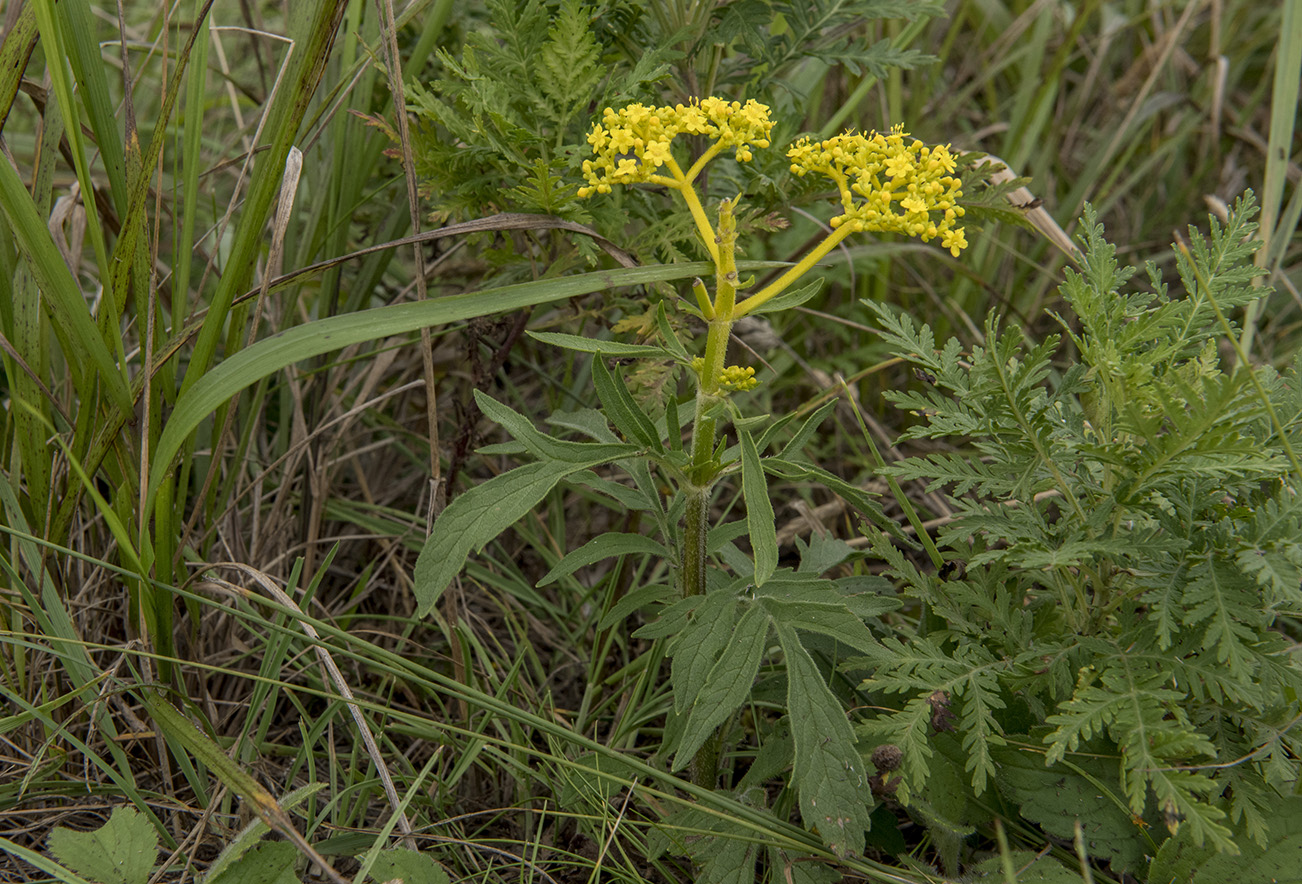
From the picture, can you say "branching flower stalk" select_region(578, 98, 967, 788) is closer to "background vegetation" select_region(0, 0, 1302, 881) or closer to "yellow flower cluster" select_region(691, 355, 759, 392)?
"yellow flower cluster" select_region(691, 355, 759, 392)

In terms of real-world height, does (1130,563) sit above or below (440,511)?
above

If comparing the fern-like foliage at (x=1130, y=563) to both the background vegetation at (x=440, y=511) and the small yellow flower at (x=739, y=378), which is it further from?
the small yellow flower at (x=739, y=378)

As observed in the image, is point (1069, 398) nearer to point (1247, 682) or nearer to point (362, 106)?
point (1247, 682)

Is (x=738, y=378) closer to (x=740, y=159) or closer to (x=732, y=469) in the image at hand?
(x=732, y=469)

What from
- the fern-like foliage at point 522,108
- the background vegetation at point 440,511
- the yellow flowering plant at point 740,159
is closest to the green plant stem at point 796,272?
the yellow flowering plant at point 740,159

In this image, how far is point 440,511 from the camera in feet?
6.68

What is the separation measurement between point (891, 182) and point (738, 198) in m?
0.23

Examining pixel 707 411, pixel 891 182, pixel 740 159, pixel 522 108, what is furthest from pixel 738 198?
pixel 522 108

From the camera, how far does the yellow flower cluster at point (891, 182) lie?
4.75ft

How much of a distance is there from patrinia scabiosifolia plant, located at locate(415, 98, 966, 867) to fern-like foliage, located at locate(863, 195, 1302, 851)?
0.14 meters

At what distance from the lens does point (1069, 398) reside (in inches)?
69.2

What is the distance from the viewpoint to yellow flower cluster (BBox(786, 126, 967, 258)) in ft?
4.75

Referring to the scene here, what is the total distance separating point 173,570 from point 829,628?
124cm

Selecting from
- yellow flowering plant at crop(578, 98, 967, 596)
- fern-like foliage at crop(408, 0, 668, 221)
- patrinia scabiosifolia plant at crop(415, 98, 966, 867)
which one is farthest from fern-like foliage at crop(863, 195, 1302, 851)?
fern-like foliage at crop(408, 0, 668, 221)
